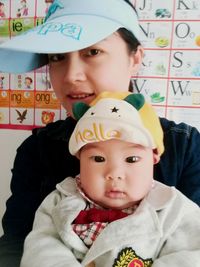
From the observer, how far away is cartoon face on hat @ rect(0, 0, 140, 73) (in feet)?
2.15

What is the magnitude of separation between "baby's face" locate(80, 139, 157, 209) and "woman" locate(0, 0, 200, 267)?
18 cm

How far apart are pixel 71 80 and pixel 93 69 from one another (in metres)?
0.05

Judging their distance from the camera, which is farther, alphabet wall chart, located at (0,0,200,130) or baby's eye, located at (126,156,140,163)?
alphabet wall chart, located at (0,0,200,130)

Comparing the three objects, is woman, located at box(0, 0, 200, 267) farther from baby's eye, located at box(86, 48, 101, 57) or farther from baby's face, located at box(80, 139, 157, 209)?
baby's face, located at box(80, 139, 157, 209)

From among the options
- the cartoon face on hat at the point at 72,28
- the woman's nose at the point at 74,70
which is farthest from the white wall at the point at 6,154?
the woman's nose at the point at 74,70

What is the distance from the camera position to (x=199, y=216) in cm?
64

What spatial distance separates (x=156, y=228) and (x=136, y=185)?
8 centimetres

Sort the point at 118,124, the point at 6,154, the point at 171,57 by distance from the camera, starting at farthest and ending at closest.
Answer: the point at 6,154, the point at 171,57, the point at 118,124

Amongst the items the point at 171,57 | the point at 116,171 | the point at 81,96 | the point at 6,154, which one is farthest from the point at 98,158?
the point at 6,154

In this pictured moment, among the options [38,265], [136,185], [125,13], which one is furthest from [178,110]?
[38,265]

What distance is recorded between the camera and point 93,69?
0.74 meters

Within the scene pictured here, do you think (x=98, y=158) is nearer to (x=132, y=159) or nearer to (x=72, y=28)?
(x=132, y=159)

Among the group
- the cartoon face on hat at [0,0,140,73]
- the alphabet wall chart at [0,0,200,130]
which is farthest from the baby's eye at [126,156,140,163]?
the alphabet wall chart at [0,0,200,130]

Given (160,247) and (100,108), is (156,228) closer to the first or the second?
(160,247)
